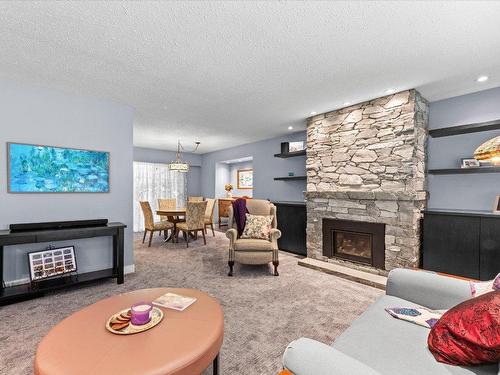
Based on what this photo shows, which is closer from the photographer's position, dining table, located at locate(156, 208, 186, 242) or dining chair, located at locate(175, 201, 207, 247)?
dining chair, located at locate(175, 201, 207, 247)

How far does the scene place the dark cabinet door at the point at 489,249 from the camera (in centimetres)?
271

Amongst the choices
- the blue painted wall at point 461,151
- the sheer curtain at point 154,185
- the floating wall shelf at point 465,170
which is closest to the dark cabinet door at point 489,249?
the blue painted wall at point 461,151

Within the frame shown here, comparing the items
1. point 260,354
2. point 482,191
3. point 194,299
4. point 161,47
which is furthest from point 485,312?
point 482,191

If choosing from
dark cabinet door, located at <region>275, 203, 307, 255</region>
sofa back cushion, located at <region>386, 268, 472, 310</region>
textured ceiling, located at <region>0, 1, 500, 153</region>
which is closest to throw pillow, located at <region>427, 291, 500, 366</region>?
sofa back cushion, located at <region>386, 268, 472, 310</region>

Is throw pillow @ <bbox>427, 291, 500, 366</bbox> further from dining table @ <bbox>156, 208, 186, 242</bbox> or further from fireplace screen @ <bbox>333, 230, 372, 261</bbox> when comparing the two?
dining table @ <bbox>156, 208, 186, 242</bbox>

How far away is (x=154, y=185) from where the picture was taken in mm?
7457

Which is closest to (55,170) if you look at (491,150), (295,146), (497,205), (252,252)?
(252,252)

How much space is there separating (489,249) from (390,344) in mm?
2593

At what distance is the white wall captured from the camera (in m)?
2.84

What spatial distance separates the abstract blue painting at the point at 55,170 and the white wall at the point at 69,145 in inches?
2.7

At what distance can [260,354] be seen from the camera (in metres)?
1.80

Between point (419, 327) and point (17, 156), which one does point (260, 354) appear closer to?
point (419, 327)

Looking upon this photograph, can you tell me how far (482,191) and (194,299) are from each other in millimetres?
3728

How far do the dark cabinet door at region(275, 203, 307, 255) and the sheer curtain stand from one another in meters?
4.12
